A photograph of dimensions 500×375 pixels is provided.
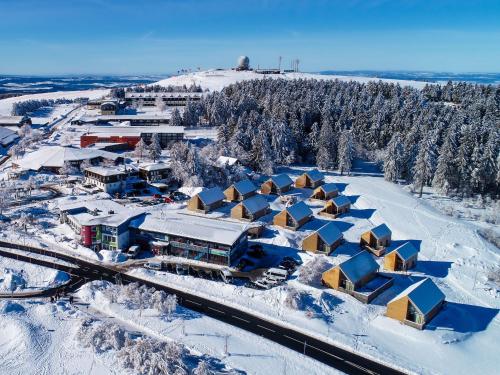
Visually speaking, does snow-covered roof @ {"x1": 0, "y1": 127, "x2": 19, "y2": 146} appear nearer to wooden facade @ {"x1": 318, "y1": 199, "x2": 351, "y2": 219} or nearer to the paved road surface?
the paved road surface

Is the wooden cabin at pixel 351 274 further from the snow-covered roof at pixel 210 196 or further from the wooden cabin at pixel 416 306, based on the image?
the snow-covered roof at pixel 210 196

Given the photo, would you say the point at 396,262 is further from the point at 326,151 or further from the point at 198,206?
the point at 326,151

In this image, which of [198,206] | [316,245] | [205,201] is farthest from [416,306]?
[198,206]

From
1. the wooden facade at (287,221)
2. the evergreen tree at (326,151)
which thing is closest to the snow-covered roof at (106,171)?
the wooden facade at (287,221)

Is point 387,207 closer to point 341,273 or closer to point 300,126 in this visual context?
point 341,273

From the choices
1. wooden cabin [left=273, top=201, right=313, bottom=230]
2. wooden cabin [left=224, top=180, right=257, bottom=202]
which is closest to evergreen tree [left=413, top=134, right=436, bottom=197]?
wooden cabin [left=273, top=201, right=313, bottom=230]
